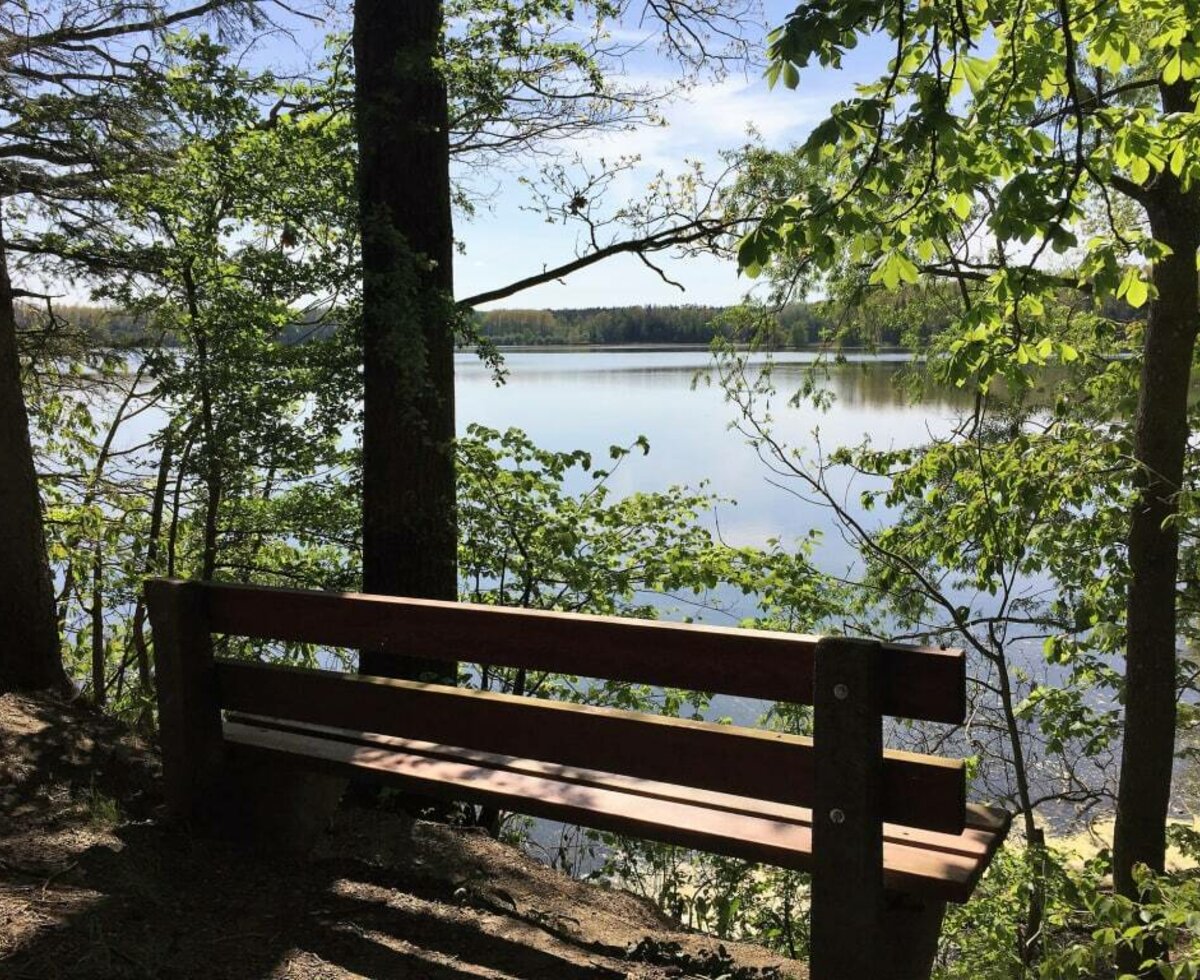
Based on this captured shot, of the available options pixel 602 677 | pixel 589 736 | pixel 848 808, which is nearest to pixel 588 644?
pixel 602 677


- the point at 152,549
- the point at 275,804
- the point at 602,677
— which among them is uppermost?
the point at 602,677

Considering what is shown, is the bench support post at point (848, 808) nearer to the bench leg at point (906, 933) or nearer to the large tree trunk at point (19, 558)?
the bench leg at point (906, 933)

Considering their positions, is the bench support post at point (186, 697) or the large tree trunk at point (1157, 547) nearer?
the bench support post at point (186, 697)

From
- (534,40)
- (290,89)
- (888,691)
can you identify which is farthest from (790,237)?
(290,89)

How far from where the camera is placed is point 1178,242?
7.61 metres

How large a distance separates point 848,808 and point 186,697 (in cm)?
218

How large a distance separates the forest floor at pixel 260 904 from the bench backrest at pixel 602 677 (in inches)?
22.6

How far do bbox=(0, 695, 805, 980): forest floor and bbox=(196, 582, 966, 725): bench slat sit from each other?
2.67ft

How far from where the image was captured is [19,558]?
4695 mm

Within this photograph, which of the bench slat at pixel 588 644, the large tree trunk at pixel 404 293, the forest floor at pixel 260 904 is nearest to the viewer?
the bench slat at pixel 588 644

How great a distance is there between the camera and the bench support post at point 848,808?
7.13 feet

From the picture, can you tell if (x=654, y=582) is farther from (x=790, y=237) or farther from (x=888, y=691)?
(x=888, y=691)

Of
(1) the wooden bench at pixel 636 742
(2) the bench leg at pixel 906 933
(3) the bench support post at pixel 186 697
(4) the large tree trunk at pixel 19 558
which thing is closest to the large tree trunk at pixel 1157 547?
(2) the bench leg at pixel 906 933

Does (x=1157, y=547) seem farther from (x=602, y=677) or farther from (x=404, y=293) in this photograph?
(x=602, y=677)
